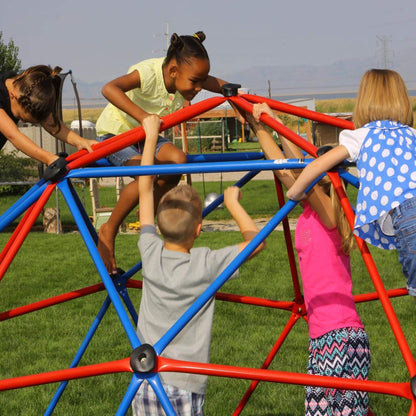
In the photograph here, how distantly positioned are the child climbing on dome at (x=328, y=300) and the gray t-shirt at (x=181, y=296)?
2.06 feet

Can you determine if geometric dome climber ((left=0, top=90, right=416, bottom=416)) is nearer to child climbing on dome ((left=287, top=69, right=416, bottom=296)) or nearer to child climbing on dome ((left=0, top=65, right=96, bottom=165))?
child climbing on dome ((left=287, top=69, right=416, bottom=296))

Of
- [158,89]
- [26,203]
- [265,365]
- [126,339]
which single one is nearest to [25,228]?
[26,203]

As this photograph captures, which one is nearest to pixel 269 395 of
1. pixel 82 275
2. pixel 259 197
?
pixel 82 275

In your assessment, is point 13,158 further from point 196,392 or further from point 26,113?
point 196,392

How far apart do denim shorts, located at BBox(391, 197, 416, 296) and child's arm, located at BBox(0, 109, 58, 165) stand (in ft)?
4.95

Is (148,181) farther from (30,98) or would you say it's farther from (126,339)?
(126,339)

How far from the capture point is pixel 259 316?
23.1ft

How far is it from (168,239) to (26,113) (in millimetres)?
1355

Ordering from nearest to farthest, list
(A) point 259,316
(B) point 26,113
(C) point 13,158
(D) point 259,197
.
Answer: (B) point 26,113 → (A) point 259,316 → (C) point 13,158 → (D) point 259,197

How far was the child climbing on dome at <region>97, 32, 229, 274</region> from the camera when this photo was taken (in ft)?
11.2

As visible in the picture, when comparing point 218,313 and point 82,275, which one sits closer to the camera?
point 218,313

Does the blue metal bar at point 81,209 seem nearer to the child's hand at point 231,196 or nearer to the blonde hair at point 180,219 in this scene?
the blonde hair at point 180,219

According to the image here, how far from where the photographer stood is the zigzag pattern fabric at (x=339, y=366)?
10.1ft

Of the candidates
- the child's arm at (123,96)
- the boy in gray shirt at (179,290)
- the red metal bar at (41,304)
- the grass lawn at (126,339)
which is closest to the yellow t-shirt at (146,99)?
the child's arm at (123,96)
